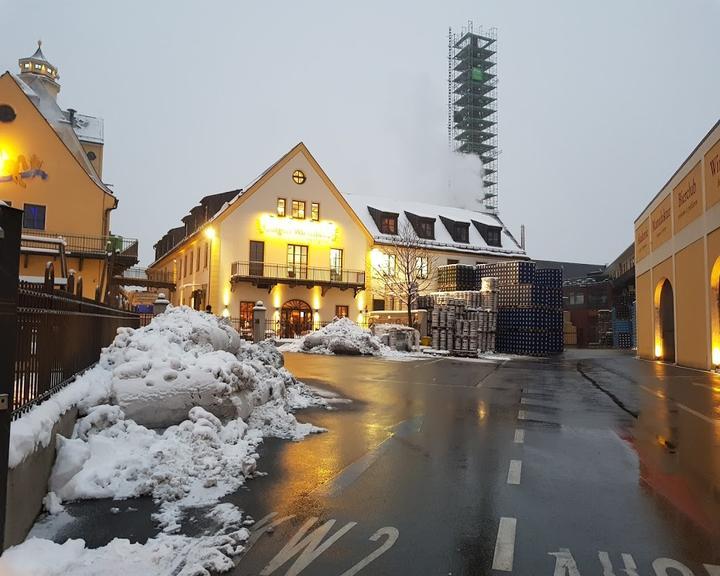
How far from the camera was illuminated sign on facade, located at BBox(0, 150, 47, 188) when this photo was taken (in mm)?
29469

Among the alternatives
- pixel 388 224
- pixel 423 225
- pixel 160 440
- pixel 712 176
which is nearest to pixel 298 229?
pixel 388 224

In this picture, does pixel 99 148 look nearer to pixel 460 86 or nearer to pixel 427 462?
pixel 427 462

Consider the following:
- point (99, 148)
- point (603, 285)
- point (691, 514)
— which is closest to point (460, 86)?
point (603, 285)

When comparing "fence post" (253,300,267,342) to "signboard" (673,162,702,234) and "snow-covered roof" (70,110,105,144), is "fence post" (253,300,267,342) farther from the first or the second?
"snow-covered roof" (70,110,105,144)

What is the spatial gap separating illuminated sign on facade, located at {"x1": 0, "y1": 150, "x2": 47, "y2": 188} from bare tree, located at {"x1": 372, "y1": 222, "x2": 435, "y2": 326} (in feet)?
76.6

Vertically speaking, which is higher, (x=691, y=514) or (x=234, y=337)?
(x=234, y=337)

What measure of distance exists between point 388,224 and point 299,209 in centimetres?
878

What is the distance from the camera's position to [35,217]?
30094 millimetres

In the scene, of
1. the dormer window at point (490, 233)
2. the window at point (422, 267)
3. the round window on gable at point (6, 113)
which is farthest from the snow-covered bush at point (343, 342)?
the dormer window at point (490, 233)

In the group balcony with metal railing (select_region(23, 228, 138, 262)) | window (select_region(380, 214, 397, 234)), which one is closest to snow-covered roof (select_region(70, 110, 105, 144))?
balcony with metal railing (select_region(23, 228, 138, 262))

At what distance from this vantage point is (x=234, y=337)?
1069 cm

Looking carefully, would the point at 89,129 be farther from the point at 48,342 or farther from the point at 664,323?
the point at 48,342

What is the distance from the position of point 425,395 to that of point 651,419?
185 inches

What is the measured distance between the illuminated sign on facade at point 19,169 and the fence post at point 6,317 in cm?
Answer: 3157
